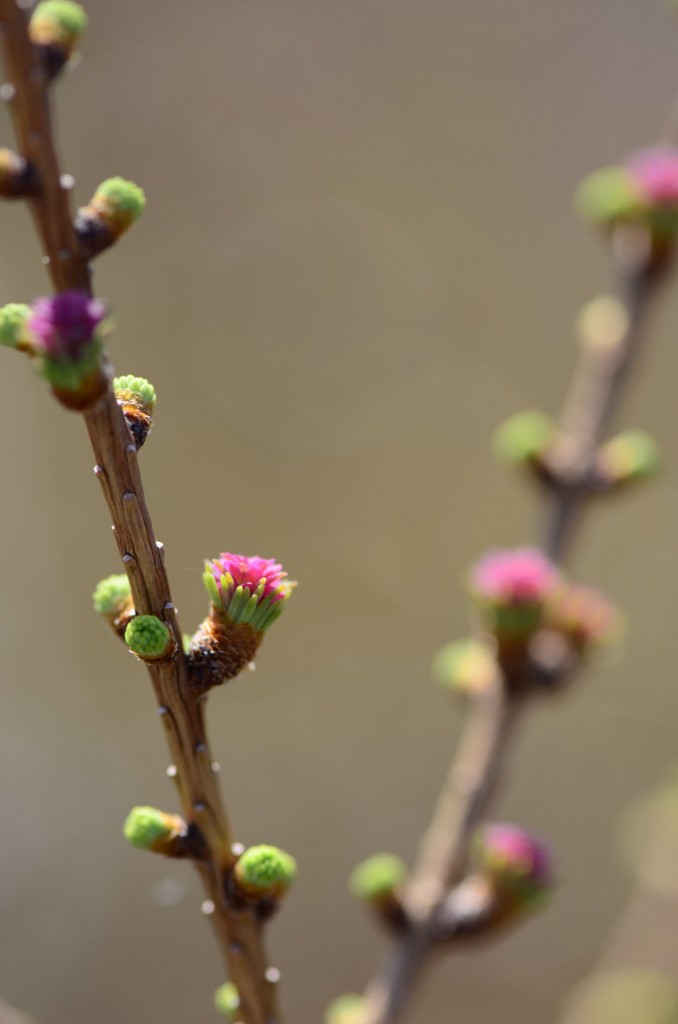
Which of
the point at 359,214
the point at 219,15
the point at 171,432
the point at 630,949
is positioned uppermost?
the point at 219,15

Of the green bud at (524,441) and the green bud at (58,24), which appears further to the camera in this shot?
the green bud at (524,441)

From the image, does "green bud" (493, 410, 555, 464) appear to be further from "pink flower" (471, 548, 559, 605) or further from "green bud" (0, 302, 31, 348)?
"green bud" (0, 302, 31, 348)

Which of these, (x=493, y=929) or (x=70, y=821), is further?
(x=70, y=821)

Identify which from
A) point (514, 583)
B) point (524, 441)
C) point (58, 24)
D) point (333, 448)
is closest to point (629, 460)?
point (524, 441)

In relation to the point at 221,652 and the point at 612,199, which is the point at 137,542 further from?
the point at 612,199

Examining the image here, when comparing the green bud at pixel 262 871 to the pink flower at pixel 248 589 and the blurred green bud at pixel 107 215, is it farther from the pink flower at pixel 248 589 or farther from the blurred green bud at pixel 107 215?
the blurred green bud at pixel 107 215

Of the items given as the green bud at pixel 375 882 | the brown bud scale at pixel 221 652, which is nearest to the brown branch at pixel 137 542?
the brown bud scale at pixel 221 652

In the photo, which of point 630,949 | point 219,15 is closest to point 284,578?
point 630,949

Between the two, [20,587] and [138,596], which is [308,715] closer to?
[20,587]
